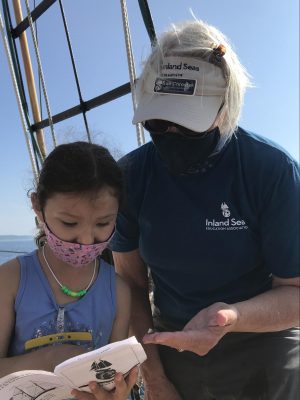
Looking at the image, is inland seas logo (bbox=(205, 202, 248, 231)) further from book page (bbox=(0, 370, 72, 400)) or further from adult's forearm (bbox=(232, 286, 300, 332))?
book page (bbox=(0, 370, 72, 400))

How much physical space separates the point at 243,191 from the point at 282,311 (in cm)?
36

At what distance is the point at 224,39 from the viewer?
140 centimetres

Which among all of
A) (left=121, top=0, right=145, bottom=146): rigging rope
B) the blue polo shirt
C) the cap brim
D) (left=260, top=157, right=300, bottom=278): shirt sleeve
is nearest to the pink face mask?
the blue polo shirt

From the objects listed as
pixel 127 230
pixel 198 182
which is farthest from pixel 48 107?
pixel 198 182

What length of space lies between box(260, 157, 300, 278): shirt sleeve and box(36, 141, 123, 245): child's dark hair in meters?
0.44

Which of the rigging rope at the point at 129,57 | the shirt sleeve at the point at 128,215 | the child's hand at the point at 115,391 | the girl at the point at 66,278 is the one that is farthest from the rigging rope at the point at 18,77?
the child's hand at the point at 115,391

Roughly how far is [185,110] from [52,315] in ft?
2.20

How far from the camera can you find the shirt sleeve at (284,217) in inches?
52.1

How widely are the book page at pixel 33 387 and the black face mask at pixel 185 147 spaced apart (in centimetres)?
65

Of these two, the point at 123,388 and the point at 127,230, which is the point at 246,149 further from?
the point at 123,388

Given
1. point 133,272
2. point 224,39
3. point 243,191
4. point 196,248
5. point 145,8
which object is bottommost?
point 133,272

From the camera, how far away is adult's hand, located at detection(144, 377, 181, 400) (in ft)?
5.40

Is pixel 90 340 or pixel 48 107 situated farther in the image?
pixel 48 107

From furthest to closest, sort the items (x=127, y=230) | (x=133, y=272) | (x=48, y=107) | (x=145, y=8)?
(x=48, y=107) → (x=145, y=8) → (x=133, y=272) → (x=127, y=230)
